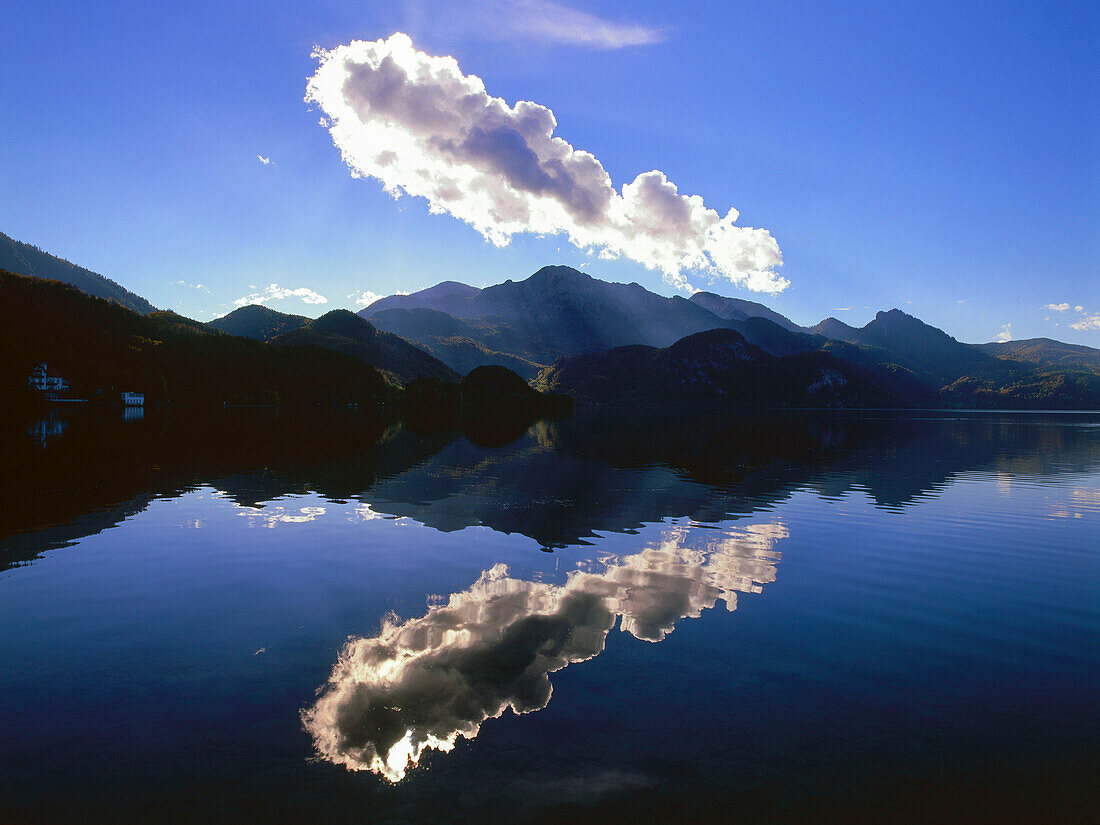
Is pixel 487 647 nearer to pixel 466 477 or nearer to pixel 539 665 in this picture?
pixel 539 665

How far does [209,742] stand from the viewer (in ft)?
36.4

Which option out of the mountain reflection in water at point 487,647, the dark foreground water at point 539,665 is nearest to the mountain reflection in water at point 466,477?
the dark foreground water at point 539,665

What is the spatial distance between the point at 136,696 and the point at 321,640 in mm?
4396

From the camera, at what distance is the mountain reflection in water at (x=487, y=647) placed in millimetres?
11555

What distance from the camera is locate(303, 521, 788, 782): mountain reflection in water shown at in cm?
1155

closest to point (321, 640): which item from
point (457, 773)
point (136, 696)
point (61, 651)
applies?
point (136, 696)

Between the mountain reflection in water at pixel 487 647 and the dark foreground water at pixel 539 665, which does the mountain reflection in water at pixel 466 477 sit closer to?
the dark foreground water at pixel 539 665

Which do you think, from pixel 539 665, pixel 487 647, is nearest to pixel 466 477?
pixel 487 647

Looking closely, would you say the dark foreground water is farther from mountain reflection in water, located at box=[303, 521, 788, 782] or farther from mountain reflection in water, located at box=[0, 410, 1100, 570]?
mountain reflection in water, located at box=[0, 410, 1100, 570]

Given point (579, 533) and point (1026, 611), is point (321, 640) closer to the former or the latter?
point (579, 533)

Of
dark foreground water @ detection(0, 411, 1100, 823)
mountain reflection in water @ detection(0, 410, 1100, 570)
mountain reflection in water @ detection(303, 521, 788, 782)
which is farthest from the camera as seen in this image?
mountain reflection in water @ detection(0, 410, 1100, 570)

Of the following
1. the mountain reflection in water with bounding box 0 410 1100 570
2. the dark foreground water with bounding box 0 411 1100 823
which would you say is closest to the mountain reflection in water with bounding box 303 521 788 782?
the dark foreground water with bounding box 0 411 1100 823

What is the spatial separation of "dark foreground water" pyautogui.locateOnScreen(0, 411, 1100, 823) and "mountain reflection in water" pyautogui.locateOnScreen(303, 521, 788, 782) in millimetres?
94

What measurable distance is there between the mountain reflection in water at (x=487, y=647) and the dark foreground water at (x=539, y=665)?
0.09 meters
